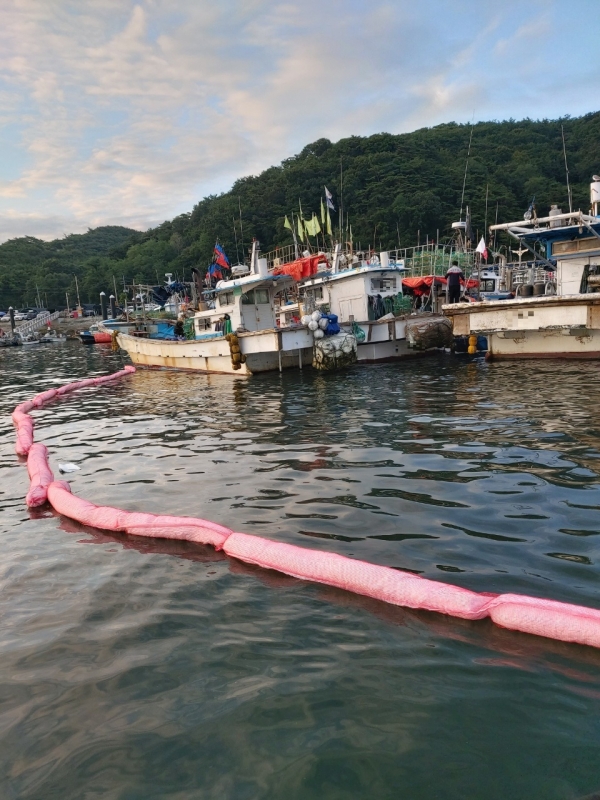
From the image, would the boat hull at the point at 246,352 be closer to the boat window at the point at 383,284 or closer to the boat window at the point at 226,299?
the boat window at the point at 226,299

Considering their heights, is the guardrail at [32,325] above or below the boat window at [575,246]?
above

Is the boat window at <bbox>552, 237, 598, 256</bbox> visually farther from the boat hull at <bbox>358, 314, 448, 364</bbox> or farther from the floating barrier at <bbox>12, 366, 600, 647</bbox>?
the floating barrier at <bbox>12, 366, 600, 647</bbox>

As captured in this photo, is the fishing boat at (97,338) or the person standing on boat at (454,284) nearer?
the person standing on boat at (454,284)

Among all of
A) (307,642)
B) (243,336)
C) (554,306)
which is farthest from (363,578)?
(243,336)

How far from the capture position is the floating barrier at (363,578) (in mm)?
3600

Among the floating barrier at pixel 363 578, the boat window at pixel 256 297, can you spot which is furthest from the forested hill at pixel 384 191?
the floating barrier at pixel 363 578

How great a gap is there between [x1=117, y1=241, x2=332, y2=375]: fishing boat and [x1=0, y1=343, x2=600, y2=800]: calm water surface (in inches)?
434

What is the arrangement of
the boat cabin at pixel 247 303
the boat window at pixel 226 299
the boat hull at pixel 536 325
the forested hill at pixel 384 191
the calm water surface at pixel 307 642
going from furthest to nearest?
the forested hill at pixel 384 191
the boat window at pixel 226 299
the boat cabin at pixel 247 303
the boat hull at pixel 536 325
the calm water surface at pixel 307 642

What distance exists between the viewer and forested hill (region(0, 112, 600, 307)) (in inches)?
3103

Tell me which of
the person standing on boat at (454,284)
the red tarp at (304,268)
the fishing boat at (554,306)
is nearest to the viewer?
the fishing boat at (554,306)

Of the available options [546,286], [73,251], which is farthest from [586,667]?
[73,251]

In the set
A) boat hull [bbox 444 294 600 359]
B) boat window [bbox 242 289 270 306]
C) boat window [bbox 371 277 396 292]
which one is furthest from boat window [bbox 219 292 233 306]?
boat hull [bbox 444 294 600 359]

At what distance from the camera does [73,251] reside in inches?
6353

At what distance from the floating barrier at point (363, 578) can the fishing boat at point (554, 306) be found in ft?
49.5
